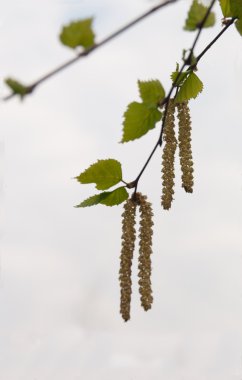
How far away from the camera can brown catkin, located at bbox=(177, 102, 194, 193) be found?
2.46 metres

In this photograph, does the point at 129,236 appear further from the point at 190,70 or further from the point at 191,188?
the point at 190,70

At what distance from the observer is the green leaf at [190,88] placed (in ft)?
8.38

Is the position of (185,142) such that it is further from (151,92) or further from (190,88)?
(151,92)

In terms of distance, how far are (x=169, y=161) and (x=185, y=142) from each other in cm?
14

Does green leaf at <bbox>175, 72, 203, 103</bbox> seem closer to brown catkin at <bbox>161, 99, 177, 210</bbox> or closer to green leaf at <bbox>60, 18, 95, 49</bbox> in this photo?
brown catkin at <bbox>161, 99, 177, 210</bbox>

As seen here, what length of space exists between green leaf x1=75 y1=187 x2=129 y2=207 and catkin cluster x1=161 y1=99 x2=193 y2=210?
15 centimetres

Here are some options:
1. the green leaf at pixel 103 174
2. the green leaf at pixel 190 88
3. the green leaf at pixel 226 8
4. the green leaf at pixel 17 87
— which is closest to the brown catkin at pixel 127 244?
the green leaf at pixel 103 174

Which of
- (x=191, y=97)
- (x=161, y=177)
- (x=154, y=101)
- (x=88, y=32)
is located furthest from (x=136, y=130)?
(x=88, y=32)

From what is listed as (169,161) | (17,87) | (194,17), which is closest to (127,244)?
(169,161)

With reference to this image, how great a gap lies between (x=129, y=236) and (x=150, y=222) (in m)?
0.10

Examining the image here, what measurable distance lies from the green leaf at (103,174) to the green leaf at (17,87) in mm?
1053

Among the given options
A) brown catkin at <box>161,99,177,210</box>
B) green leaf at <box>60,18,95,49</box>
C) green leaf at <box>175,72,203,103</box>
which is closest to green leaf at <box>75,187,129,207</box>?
brown catkin at <box>161,99,177,210</box>

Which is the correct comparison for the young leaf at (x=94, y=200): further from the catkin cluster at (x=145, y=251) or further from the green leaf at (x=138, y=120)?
the green leaf at (x=138, y=120)

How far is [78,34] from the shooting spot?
4.64 feet
